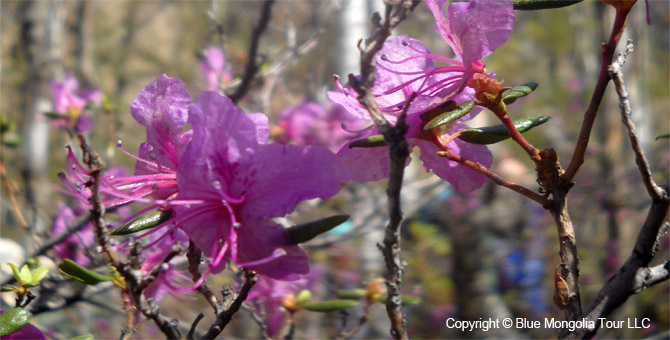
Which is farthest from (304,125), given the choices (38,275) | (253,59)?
(38,275)

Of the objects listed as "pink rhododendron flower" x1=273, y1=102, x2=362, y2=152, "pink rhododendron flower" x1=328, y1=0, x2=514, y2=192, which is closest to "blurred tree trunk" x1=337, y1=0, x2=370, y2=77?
"pink rhododendron flower" x1=273, y1=102, x2=362, y2=152

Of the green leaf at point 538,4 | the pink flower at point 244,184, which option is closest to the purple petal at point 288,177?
the pink flower at point 244,184

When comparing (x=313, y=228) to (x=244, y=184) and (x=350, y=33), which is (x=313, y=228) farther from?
(x=350, y=33)

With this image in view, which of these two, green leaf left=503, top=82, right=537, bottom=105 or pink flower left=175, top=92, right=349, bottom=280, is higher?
green leaf left=503, top=82, right=537, bottom=105

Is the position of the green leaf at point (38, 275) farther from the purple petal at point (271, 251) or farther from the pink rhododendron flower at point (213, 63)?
the pink rhododendron flower at point (213, 63)

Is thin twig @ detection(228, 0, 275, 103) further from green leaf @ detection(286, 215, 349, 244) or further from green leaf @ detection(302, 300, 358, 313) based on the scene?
green leaf @ detection(286, 215, 349, 244)

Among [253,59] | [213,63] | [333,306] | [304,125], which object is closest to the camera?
[333,306]

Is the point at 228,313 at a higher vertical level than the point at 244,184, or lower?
lower
